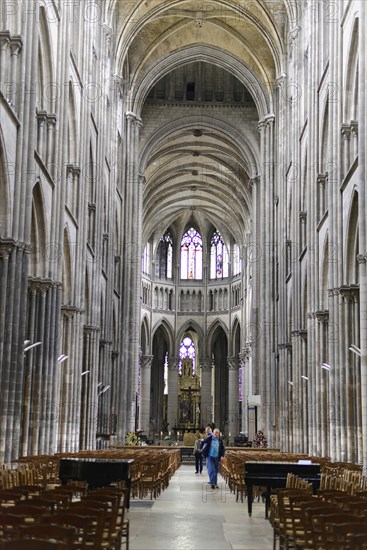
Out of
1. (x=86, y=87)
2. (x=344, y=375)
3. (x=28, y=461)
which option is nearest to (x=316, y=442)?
(x=344, y=375)

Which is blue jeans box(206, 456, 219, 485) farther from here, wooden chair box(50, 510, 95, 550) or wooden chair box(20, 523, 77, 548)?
wooden chair box(20, 523, 77, 548)

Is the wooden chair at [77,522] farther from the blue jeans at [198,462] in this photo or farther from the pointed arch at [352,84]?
the blue jeans at [198,462]

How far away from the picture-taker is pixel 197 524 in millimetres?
15898

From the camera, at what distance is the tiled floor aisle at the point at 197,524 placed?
13.1 m

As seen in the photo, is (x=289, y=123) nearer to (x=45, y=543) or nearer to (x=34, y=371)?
(x=34, y=371)

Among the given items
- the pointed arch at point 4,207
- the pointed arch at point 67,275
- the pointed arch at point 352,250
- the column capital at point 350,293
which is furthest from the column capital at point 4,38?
the column capital at point 350,293

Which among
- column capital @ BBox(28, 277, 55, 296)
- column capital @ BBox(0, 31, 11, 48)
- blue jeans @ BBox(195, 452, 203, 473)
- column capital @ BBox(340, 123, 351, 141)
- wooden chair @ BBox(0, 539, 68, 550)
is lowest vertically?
blue jeans @ BBox(195, 452, 203, 473)

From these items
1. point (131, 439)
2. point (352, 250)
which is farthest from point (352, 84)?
point (131, 439)

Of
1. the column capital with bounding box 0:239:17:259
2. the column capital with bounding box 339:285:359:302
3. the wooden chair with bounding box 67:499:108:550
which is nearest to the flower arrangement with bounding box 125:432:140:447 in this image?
the column capital with bounding box 339:285:359:302

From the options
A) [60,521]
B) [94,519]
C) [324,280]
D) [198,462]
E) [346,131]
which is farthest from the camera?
[198,462]

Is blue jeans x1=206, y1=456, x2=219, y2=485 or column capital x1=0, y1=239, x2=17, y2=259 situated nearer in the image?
column capital x1=0, y1=239, x2=17, y2=259

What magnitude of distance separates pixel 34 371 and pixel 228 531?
42.6 ft

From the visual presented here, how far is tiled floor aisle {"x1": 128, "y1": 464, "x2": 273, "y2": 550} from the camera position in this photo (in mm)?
13133

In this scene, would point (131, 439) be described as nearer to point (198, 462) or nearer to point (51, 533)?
point (198, 462)
